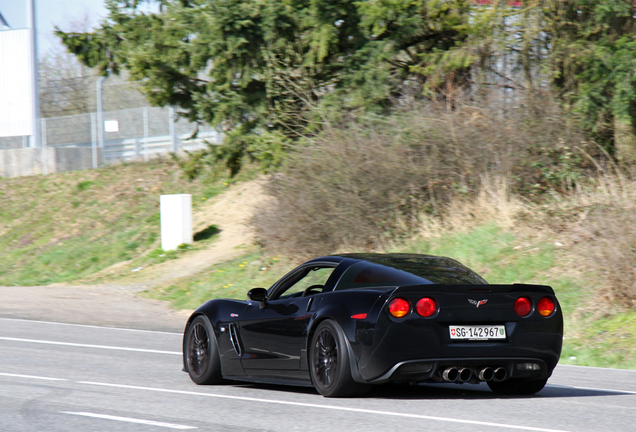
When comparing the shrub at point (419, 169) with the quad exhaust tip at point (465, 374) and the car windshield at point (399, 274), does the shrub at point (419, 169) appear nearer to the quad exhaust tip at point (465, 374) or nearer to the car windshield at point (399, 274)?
the car windshield at point (399, 274)

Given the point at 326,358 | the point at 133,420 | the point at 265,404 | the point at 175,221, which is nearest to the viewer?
the point at 133,420

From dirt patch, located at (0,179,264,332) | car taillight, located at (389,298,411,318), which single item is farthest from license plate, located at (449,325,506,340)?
dirt patch, located at (0,179,264,332)

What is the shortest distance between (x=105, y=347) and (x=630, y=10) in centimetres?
1171

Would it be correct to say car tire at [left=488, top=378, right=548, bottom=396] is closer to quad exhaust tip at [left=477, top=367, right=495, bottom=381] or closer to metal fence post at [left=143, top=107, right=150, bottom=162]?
quad exhaust tip at [left=477, top=367, right=495, bottom=381]

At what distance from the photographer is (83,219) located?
29.7 meters

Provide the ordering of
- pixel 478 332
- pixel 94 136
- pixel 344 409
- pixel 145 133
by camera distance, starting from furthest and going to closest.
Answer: pixel 94 136 → pixel 145 133 → pixel 478 332 → pixel 344 409

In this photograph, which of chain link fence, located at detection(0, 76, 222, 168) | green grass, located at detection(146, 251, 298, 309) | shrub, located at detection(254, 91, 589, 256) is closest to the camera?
shrub, located at detection(254, 91, 589, 256)

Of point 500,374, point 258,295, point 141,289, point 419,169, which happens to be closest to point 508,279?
point 419,169

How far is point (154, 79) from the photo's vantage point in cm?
2159

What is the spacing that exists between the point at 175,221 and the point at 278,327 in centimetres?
1715

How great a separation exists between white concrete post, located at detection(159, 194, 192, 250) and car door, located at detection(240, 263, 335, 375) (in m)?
16.4

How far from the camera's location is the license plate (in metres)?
6.68

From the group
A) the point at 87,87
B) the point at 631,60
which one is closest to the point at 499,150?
the point at 631,60

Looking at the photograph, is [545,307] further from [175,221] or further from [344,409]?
[175,221]
